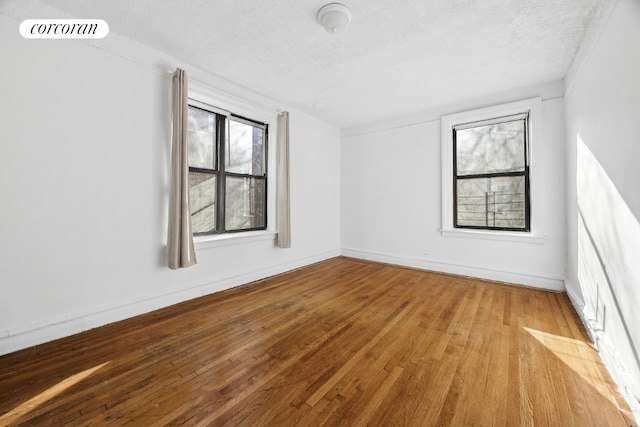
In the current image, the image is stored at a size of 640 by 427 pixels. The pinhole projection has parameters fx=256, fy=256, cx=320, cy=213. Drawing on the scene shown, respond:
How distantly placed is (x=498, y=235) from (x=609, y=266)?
1.92m

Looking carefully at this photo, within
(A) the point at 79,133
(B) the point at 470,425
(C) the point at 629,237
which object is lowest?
(B) the point at 470,425

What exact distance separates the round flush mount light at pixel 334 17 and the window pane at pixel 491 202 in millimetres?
3103

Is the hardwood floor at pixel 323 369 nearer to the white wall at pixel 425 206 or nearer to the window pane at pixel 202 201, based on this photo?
the white wall at pixel 425 206

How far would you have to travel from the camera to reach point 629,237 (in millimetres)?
1560

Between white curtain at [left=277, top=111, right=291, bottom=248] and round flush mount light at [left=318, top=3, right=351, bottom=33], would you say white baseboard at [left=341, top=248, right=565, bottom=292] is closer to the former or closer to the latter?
white curtain at [left=277, top=111, right=291, bottom=248]

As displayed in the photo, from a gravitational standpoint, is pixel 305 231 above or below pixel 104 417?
above

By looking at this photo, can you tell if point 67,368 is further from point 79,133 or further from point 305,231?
point 305,231

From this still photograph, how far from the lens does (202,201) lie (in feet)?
11.0

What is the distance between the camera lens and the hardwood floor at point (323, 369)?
4.54 ft

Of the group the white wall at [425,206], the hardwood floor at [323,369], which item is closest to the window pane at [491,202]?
the white wall at [425,206]

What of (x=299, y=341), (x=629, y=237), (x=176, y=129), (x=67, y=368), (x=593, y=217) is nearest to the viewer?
(x=629, y=237)

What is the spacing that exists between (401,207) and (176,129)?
146 inches

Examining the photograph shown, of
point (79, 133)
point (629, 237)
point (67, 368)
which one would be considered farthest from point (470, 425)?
point (79, 133)

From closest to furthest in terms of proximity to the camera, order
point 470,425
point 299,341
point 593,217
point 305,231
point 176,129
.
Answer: point 470,425 → point 299,341 → point 593,217 → point 176,129 → point 305,231
